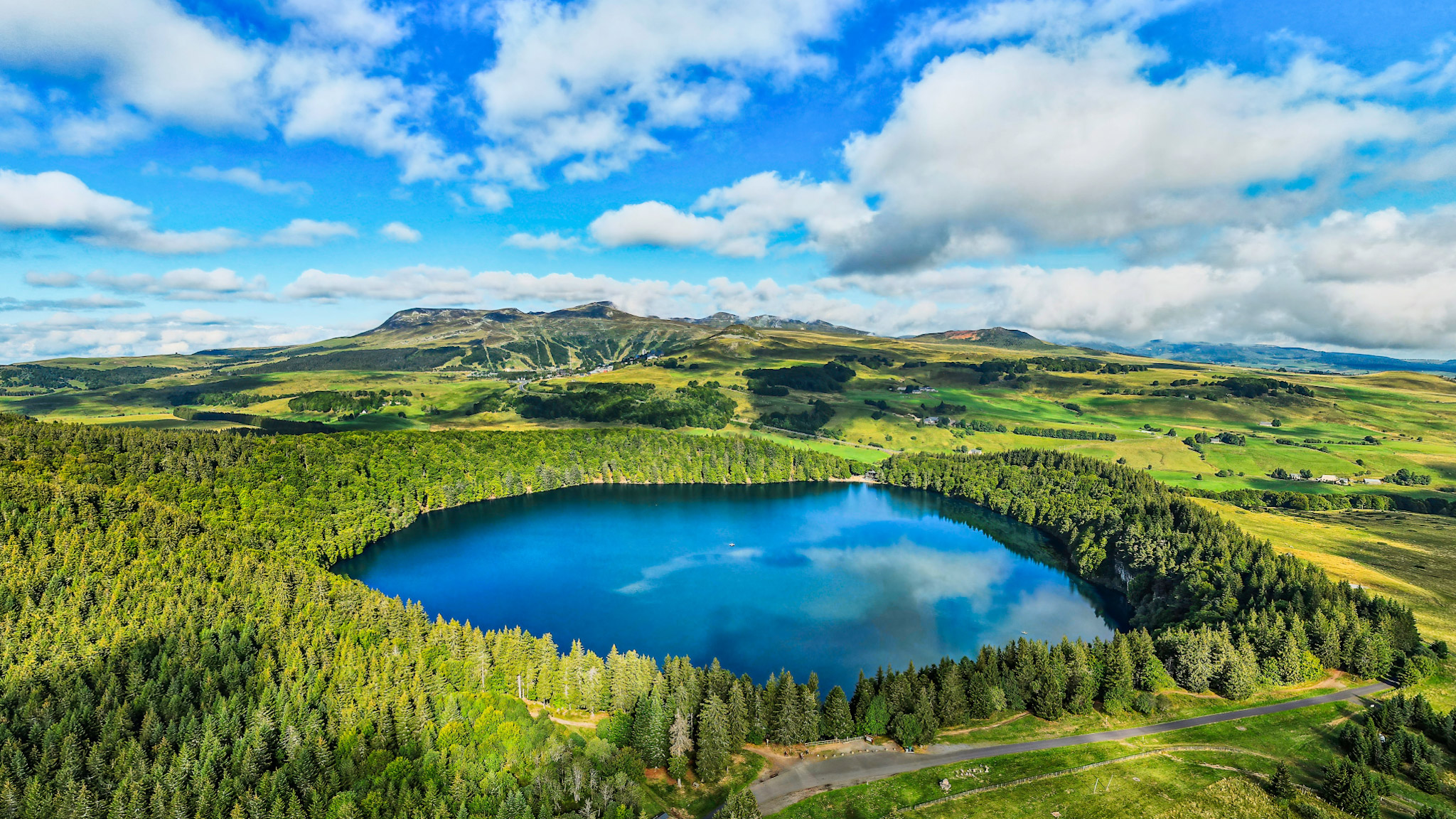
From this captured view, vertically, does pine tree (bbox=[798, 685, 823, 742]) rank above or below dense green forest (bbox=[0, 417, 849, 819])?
below

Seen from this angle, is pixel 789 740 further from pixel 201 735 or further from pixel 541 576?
pixel 541 576

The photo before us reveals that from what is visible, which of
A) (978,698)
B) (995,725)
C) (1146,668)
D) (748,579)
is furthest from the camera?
(748,579)

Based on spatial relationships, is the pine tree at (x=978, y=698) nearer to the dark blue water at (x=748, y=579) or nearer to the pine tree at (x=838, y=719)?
the pine tree at (x=838, y=719)

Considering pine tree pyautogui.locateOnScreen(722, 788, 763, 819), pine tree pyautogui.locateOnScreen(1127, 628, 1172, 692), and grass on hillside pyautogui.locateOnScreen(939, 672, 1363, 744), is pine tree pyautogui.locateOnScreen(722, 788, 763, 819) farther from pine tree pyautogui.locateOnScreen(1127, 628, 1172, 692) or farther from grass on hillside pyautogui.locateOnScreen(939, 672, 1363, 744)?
pine tree pyautogui.locateOnScreen(1127, 628, 1172, 692)

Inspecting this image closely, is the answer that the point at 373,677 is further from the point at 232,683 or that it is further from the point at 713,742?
the point at 713,742

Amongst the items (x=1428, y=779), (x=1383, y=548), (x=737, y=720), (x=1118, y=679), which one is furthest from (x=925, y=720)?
(x=1383, y=548)

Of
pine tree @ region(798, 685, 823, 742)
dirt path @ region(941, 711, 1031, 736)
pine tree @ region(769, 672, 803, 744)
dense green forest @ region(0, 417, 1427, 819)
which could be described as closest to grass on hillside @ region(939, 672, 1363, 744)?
dirt path @ region(941, 711, 1031, 736)
